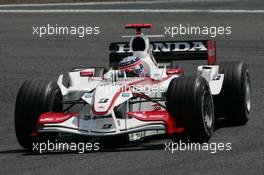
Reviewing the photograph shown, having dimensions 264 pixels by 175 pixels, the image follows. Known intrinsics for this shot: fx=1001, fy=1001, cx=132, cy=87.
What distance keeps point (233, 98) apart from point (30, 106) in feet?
10.8

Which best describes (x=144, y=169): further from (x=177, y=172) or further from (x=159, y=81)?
(x=159, y=81)

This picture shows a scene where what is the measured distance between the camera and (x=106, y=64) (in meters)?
21.8

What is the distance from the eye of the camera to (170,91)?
12523 millimetres

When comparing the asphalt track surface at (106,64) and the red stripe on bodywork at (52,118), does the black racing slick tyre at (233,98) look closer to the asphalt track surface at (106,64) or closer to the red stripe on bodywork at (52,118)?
the asphalt track surface at (106,64)

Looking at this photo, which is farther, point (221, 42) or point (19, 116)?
point (221, 42)

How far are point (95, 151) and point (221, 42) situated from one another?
12.3 m

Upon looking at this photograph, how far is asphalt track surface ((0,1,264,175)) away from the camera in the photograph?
11.2 meters

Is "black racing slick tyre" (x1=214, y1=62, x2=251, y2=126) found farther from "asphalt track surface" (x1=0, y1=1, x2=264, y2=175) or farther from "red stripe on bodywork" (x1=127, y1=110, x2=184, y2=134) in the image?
"red stripe on bodywork" (x1=127, y1=110, x2=184, y2=134)

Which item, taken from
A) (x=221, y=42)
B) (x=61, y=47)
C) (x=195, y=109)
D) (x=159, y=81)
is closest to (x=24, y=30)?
(x=61, y=47)

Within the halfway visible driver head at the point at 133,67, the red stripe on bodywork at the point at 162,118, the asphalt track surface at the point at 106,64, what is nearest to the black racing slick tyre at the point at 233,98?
the asphalt track surface at the point at 106,64

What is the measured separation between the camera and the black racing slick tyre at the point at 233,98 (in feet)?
47.8

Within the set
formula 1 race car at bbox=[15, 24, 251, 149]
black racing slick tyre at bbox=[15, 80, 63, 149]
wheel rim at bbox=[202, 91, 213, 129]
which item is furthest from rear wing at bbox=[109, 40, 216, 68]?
black racing slick tyre at bbox=[15, 80, 63, 149]

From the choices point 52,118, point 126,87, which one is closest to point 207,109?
point 126,87

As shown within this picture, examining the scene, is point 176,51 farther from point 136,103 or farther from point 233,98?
point 136,103
